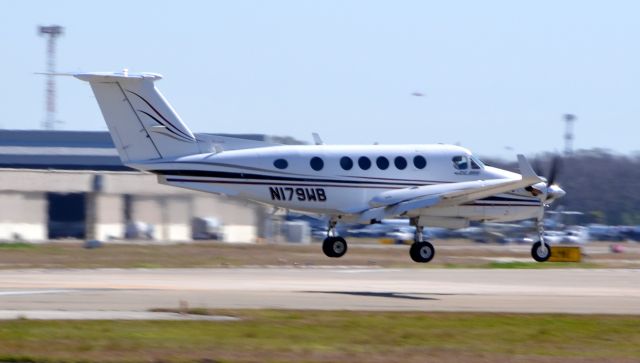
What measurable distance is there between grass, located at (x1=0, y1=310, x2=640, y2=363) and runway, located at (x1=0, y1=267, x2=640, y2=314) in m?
2.81

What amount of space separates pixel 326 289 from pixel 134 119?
7406mm

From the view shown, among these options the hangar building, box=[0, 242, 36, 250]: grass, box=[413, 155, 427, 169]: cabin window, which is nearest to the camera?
box=[413, 155, 427, 169]: cabin window

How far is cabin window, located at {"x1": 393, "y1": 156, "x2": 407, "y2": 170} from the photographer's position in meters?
36.8

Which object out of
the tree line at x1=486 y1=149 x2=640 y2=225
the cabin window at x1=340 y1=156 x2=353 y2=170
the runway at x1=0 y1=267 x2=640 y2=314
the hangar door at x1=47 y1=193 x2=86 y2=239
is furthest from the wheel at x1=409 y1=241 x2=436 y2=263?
the tree line at x1=486 y1=149 x2=640 y2=225

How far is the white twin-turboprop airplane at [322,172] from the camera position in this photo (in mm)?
35844

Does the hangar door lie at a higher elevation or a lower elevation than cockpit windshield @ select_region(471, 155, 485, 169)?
lower

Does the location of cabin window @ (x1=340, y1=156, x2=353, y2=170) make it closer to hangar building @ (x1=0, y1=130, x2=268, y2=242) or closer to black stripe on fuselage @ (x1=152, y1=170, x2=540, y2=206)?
black stripe on fuselage @ (x1=152, y1=170, x2=540, y2=206)

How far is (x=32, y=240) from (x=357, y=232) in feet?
136

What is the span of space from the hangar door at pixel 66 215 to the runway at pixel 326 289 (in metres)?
25.3

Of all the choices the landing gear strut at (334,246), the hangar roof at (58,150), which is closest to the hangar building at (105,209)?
the hangar roof at (58,150)

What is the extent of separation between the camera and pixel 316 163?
3659 cm

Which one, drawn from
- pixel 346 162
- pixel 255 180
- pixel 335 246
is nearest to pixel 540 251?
pixel 335 246

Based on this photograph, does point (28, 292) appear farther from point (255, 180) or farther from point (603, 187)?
point (603, 187)

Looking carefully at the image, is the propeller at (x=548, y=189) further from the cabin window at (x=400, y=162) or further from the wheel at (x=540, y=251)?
the cabin window at (x=400, y=162)
